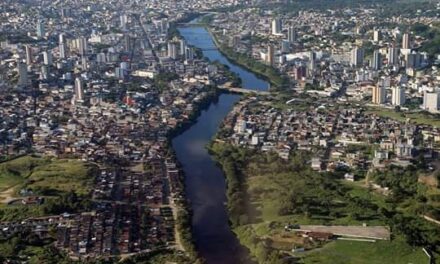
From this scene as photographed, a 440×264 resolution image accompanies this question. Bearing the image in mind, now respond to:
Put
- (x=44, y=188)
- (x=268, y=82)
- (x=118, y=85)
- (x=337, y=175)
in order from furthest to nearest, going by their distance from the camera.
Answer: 1. (x=268, y=82)
2. (x=118, y=85)
3. (x=337, y=175)
4. (x=44, y=188)

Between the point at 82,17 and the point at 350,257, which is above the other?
the point at 82,17

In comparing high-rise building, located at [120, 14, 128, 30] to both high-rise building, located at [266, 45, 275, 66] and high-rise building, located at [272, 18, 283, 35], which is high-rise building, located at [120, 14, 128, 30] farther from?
high-rise building, located at [266, 45, 275, 66]

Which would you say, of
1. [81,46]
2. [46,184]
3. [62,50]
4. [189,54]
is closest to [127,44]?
[81,46]

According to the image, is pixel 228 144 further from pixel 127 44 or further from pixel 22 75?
pixel 127 44

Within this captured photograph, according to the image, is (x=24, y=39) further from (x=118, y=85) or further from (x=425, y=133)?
(x=425, y=133)

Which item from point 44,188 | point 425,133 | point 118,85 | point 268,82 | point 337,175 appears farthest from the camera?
point 268,82

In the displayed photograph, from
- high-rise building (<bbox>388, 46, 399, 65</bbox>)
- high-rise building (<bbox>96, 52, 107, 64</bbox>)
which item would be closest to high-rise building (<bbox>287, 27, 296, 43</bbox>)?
high-rise building (<bbox>388, 46, 399, 65</bbox>)

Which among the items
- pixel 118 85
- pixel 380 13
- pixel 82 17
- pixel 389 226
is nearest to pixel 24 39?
pixel 82 17
